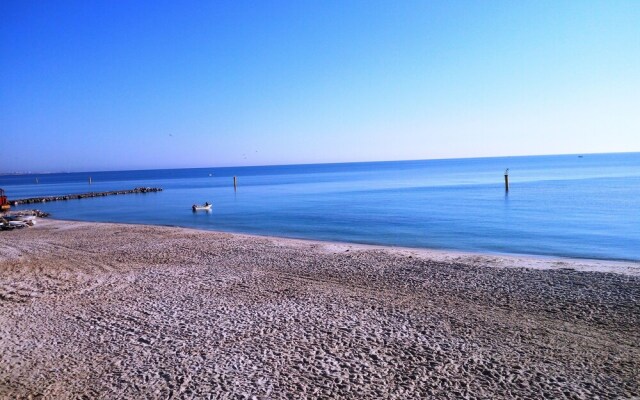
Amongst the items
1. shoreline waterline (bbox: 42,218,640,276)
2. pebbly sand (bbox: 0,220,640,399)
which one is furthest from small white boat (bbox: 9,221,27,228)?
→ shoreline waterline (bbox: 42,218,640,276)

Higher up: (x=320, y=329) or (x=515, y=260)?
(x=320, y=329)

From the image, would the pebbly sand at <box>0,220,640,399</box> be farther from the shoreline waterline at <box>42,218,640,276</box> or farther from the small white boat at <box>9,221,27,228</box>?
the small white boat at <box>9,221,27,228</box>

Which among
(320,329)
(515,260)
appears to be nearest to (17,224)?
(320,329)

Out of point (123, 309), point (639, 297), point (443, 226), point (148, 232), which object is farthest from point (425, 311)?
point (148, 232)

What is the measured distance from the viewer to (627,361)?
23.5ft

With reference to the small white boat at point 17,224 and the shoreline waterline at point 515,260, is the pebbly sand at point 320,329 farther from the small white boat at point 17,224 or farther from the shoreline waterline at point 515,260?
the small white boat at point 17,224

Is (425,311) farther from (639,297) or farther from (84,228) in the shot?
(84,228)

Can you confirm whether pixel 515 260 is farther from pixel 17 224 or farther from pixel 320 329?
pixel 17 224

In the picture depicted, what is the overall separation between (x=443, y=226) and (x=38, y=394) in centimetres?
2300

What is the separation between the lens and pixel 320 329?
8773mm

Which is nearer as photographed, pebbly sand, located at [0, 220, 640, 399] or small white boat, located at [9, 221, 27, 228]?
pebbly sand, located at [0, 220, 640, 399]

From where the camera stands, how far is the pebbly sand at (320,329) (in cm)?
663

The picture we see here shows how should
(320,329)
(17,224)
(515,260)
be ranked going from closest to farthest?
(320,329) → (515,260) → (17,224)

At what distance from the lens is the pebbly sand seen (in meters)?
6.63
